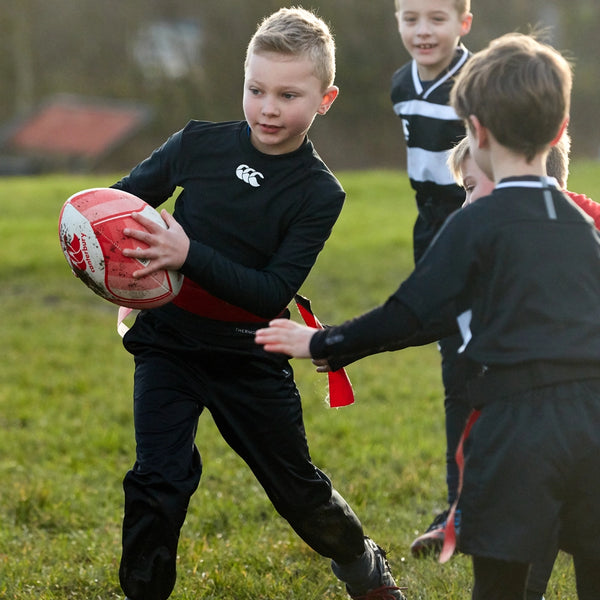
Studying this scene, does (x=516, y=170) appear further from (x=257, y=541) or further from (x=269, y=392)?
(x=257, y=541)

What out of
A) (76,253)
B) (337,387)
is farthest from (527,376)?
(76,253)

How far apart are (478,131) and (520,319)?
51 cm

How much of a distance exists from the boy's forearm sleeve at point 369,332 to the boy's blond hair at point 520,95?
524 mm

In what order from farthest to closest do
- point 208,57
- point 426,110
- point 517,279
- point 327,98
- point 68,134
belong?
1. point 208,57
2. point 68,134
3. point 426,110
4. point 327,98
5. point 517,279

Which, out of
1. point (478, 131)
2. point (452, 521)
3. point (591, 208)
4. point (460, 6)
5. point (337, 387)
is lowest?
point (452, 521)

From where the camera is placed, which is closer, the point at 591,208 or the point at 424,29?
the point at 591,208

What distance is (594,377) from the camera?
2629mm

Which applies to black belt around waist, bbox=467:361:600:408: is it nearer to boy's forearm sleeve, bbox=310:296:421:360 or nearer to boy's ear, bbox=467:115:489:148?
boy's forearm sleeve, bbox=310:296:421:360

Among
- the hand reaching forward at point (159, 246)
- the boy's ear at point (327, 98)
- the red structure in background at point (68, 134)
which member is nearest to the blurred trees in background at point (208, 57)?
the red structure in background at point (68, 134)

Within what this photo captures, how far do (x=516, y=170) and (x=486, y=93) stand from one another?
216mm

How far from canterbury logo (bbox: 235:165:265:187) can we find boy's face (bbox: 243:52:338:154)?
0.34ft

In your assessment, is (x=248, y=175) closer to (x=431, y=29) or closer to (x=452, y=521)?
(x=452, y=521)

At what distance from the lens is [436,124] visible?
15.9 ft

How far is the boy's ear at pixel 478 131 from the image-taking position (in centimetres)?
269
